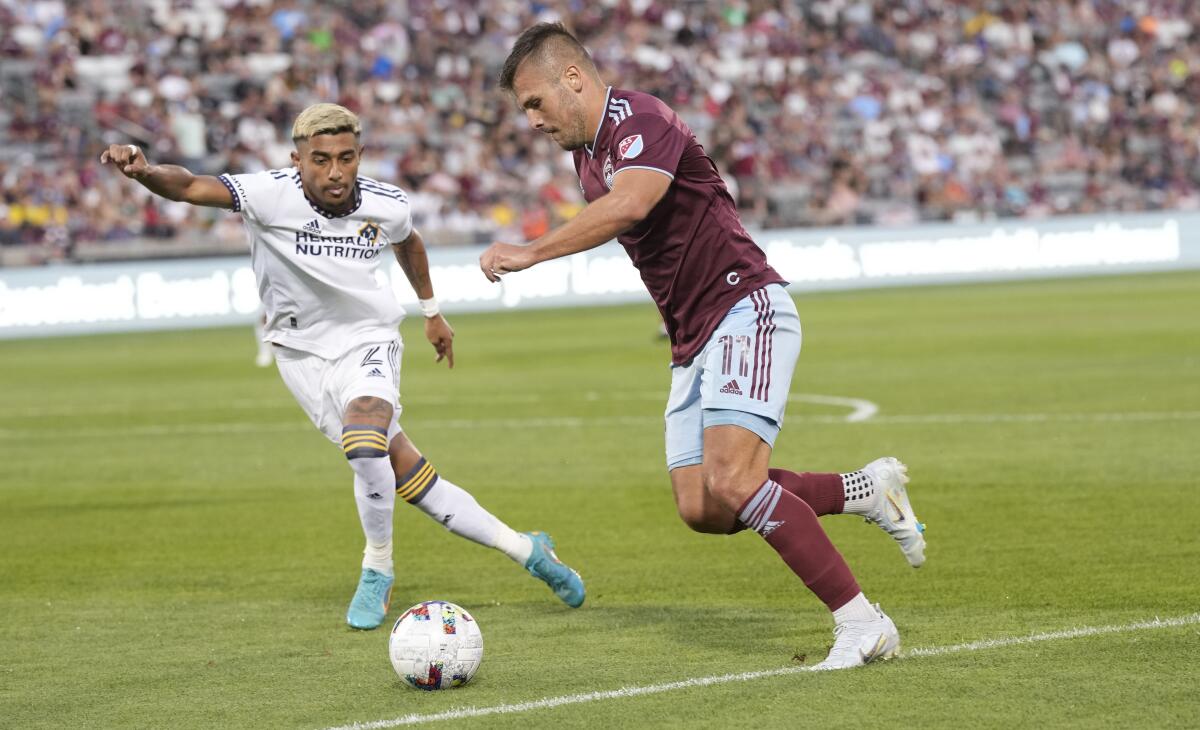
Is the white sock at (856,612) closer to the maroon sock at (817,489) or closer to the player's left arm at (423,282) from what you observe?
the maroon sock at (817,489)

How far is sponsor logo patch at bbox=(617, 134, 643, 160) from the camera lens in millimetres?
→ 5660

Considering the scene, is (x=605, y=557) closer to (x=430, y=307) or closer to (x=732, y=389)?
(x=430, y=307)

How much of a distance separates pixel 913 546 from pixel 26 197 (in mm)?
22241

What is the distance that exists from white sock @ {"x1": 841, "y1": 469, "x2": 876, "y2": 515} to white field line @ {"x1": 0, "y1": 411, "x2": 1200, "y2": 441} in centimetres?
690

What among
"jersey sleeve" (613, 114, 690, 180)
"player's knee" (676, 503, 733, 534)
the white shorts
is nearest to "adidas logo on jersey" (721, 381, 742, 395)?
"player's knee" (676, 503, 733, 534)

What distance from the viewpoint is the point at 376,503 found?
707 centimetres

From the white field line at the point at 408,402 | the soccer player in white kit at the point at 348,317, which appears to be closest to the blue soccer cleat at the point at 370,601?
the soccer player in white kit at the point at 348,317

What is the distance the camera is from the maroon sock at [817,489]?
20.6ft

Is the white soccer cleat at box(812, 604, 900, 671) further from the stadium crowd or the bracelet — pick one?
the stadium crowd

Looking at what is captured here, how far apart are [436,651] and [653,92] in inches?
1151

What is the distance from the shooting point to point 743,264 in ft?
19.6

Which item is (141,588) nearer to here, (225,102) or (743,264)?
(743,264)

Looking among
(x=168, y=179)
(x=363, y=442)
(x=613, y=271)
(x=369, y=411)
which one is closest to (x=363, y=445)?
(x=363, y=442)

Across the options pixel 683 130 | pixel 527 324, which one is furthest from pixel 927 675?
pixel 527 324
